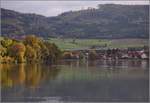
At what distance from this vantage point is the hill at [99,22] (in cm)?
5628

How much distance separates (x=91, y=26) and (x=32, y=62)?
42.4 m

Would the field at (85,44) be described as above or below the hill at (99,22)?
below

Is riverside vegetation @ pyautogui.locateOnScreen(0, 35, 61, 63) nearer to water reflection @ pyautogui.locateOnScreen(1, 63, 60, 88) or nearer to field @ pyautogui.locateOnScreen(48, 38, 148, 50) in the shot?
water reflection @ pyautogui.locateOnScreen(1, 63, 60, 88)

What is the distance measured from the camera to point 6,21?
50312 mm

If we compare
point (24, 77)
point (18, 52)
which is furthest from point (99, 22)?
point (24, 77)

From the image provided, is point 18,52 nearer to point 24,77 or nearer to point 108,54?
point 24,77

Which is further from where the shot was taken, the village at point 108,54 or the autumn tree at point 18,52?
the village at point 108,54

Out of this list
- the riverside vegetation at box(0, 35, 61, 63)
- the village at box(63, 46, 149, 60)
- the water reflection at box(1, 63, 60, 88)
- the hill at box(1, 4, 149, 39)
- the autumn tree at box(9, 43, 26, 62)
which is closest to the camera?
the water reflection at box(1, 63, 60, 88)

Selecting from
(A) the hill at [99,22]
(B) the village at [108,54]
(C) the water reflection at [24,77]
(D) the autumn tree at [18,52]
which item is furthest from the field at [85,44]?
(C) the water reflection at [24,77]

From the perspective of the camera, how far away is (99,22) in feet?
230

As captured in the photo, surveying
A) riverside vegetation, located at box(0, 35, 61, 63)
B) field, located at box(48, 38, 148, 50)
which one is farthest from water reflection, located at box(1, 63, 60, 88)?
field, located at box(48, 38, 148, 50)

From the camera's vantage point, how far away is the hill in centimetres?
5628

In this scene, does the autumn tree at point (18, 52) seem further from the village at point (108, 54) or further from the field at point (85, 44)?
the field at point (85, 44)

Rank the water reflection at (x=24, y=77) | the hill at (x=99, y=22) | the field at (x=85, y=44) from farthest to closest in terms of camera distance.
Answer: the hill at (x=99, y=22) → the field at (x=85, y=44) → the water reflection at (x=24, y=77)
